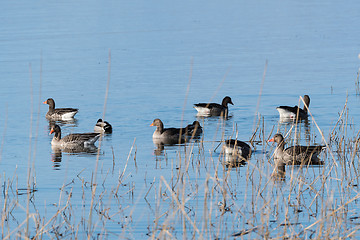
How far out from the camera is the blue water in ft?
39.8

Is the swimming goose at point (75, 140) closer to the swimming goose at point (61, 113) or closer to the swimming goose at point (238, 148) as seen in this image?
the swimming goose at point (61, 113)

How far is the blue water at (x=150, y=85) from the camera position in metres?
12.1

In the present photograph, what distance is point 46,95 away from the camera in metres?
24.5

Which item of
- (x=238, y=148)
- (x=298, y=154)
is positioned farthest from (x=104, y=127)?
(x=298, y=154)

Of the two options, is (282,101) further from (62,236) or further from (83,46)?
(83,46)

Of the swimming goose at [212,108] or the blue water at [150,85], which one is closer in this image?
the blue water at [150,85]

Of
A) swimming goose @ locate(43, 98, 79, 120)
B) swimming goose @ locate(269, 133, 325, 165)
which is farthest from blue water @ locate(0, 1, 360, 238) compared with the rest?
swimming goose @ locate(269, 133, 325, 165)

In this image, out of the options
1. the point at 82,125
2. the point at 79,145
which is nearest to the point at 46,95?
the point at 82,125

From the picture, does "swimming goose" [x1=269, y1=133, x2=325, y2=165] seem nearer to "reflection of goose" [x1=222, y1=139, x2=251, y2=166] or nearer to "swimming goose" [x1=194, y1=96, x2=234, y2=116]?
"reflection of goose" [x1=222, y1=139, x2=251, y2=166]

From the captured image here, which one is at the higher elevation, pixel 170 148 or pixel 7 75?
pixel 7 75

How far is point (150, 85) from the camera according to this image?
25781 millimetres

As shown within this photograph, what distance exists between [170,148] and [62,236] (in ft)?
25.2

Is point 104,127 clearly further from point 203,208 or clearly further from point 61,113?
point 203,208

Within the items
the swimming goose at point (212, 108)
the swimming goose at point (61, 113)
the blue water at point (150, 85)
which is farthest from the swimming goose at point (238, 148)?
the swimming goose at point (61, 113)
